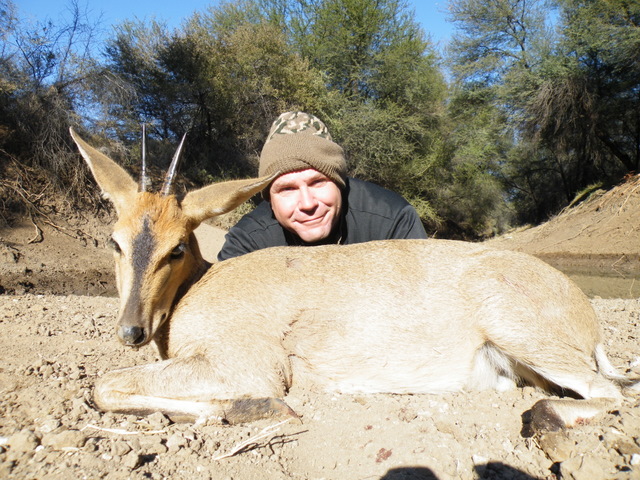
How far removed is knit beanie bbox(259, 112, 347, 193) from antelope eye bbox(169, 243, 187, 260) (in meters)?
1.49

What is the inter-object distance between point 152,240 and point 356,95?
25.2 metres

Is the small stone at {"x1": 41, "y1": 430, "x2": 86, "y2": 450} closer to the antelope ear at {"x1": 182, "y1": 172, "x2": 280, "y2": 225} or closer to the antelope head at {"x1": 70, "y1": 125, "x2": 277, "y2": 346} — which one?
the antelope head at {"x1": 70, "y1": 125, "x2": 277, "y2": 346}

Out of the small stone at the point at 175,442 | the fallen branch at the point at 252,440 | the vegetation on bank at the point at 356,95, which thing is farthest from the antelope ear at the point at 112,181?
the vegetation on bank at the point at 356,95

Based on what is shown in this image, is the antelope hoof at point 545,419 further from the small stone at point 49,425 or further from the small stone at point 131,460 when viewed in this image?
the small stone at point 49,425

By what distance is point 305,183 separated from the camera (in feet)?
16.9

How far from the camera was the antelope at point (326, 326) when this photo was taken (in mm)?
3424

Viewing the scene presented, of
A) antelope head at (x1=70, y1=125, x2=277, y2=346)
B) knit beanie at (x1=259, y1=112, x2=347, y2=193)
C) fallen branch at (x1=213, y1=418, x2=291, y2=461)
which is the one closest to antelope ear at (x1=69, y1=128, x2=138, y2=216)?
antelope head at (x1=70, y1=125, x2=277, y2=346)

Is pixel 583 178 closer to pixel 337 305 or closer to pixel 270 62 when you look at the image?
pixel 270 62

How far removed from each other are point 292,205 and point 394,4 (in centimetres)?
2685

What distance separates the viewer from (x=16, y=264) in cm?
1144

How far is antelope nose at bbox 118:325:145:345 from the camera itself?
3.31 meters

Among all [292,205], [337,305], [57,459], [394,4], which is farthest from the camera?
[394,4]

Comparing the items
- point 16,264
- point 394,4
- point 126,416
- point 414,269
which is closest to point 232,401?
point 126,416

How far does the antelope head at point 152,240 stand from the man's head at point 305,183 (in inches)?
43.3
